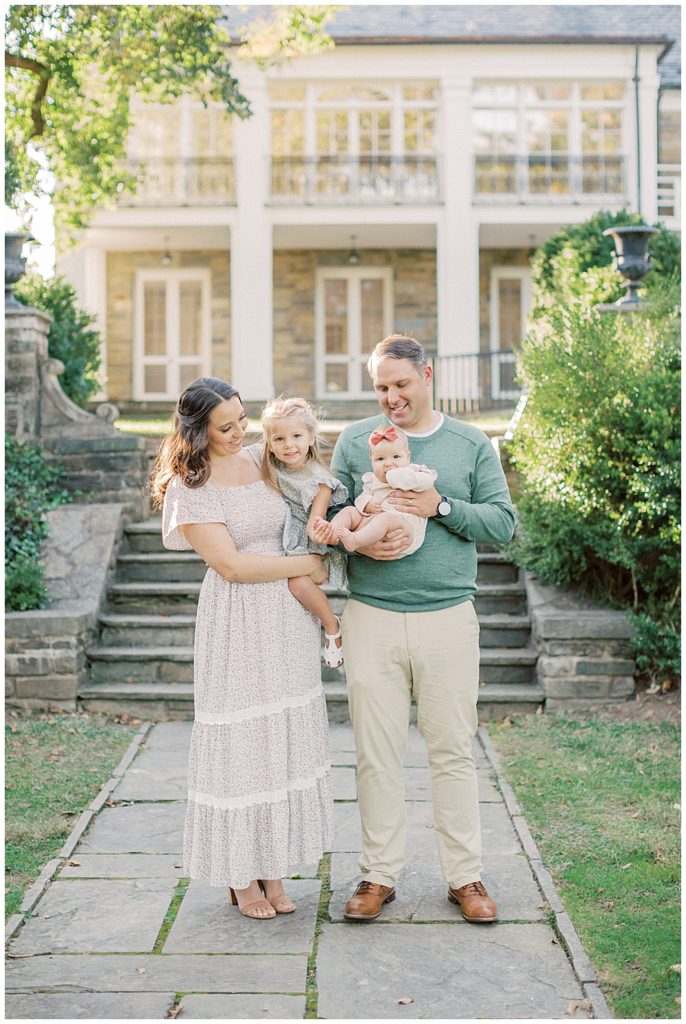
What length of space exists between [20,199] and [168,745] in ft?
25.4

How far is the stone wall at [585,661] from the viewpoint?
21.7 ft

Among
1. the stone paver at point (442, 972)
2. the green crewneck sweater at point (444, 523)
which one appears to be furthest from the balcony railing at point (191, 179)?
the stone paver at point (442, 972)

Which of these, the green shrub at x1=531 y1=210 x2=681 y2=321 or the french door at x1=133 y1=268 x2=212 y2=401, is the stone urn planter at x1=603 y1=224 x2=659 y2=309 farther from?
the french door at x1=133 y1=268 x2=212 y2=401

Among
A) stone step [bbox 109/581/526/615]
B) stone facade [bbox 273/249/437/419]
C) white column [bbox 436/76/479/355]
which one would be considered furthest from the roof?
stone step [bbox 109/581/526/615]

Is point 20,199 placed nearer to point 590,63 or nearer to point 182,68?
point 182,68

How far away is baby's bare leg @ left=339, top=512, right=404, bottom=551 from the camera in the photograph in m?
3.53

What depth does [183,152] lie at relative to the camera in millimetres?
19484

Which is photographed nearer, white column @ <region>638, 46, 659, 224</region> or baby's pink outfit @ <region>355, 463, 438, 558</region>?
baby's pink outfit @ <region>355, 463, 438, 558</region>

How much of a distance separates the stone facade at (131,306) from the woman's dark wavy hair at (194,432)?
17028 millimetres

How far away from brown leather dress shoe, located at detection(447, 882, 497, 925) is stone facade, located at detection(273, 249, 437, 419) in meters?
17.2

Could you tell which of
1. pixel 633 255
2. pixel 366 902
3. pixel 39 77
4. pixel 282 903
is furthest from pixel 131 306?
pixel 366 902

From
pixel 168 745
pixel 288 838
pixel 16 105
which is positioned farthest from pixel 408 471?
pixel 16 105

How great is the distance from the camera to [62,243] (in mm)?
14805

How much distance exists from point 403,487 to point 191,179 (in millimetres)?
17102
